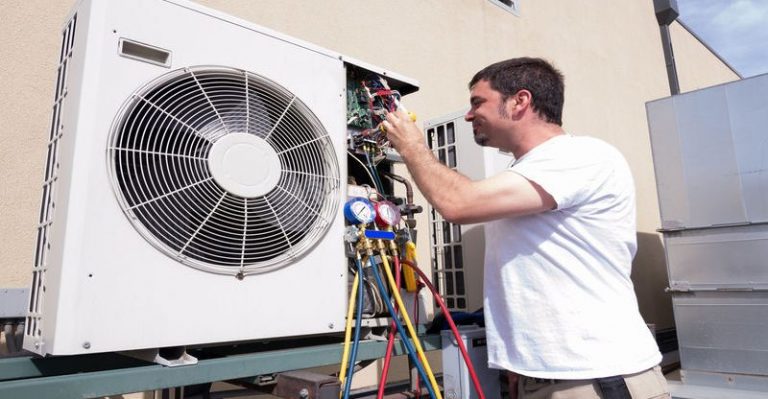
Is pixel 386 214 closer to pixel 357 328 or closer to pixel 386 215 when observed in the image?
pixel 386 215

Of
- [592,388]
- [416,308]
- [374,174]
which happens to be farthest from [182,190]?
[592,388]

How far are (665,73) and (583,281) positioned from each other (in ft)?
20.4

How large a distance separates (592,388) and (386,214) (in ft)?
1.81

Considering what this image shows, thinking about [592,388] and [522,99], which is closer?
[592,388]

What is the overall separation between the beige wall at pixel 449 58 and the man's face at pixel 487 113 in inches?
50.3

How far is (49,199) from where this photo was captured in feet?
2.87

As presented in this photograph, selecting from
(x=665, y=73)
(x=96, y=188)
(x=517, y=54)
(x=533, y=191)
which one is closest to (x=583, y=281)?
(x=533, y=191)

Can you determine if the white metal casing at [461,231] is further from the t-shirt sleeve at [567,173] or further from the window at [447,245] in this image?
the t-shirt sleeve at [567,173]

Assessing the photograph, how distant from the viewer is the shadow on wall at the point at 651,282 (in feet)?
14.2

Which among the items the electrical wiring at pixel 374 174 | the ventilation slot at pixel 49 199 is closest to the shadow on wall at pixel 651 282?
the electrical wiring at pixel 374 174

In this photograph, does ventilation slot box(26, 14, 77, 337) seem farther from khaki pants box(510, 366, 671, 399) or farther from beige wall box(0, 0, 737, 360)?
khaki pants box(510, 366, 671, 399)

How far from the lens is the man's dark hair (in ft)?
3.83

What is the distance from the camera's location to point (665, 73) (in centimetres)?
612

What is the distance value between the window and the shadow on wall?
10.4 feet
